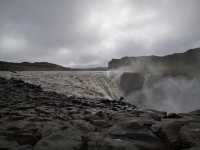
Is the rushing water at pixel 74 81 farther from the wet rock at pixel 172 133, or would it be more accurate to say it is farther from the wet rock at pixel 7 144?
the wet rock at pixel 7 144

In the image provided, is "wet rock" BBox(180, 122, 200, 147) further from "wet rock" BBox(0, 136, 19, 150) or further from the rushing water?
the rushing water

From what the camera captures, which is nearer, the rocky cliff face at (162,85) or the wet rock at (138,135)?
the wet rock at (138,135)

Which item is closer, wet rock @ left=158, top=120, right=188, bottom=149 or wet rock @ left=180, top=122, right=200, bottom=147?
wet rock @ left=180, top=122, right=200, bottom=147

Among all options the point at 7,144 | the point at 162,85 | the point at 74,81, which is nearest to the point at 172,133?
the point at 7,144

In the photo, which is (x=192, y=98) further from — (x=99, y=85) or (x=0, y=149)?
(x=0, y=149)

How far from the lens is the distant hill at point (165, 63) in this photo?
33.4m

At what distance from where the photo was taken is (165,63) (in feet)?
124

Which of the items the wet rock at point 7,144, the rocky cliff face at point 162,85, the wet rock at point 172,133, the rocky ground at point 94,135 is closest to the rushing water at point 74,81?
the rocky cliff face at point 162,85

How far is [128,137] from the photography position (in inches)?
128

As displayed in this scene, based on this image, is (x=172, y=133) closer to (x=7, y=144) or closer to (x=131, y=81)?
(x=7, y=144)

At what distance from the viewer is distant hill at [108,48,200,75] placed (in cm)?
3341

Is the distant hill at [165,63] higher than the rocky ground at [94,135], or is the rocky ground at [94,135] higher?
the distant hill at [165,63]

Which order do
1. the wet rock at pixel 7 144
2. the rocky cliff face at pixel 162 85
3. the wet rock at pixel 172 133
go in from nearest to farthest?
the wet rock at pixel 7 144 → the wet rock at pixel 172 133 → the rocky cliff face at pixel 162 85

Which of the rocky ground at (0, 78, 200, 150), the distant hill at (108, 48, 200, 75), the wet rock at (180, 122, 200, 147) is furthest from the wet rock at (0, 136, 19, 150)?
the distant hill at (108, 48, 200, 75)
